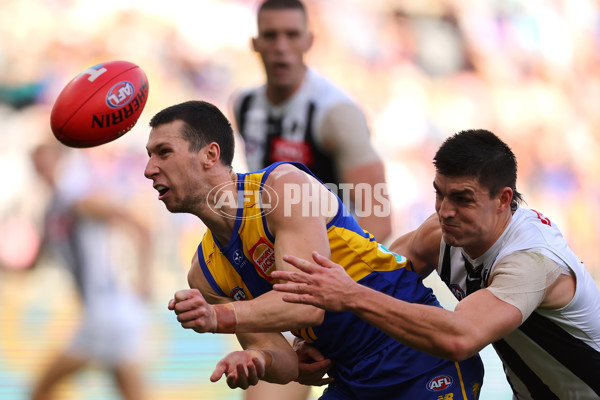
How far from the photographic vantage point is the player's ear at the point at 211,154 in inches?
130

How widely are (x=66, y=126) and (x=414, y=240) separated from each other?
1.65 m

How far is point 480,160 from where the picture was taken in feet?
9.96

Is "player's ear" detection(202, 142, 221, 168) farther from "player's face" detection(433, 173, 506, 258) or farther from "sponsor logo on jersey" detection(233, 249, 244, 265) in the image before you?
"player's face" detection(433, 173, 506, 258)

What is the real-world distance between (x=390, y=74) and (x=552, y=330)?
32.9 ft

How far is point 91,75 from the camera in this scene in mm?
3875

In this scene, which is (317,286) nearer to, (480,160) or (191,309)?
(191,309)

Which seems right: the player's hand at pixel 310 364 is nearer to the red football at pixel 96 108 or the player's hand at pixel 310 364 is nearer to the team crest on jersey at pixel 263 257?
the team crest on jersey at pixel 263 257

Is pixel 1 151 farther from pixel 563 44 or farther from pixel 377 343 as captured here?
pixel 377 343

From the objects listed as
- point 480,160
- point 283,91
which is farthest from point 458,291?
point 283,91

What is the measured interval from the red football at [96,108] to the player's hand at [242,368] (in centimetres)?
134

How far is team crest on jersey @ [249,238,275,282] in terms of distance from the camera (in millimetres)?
3197

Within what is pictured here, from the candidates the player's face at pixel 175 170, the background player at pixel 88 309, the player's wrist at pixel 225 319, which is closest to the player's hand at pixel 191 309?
the player's wrist at pixel 225 319

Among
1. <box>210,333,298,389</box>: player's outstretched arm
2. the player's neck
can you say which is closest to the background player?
the player's neck

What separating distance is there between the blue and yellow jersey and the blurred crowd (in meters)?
8.22
